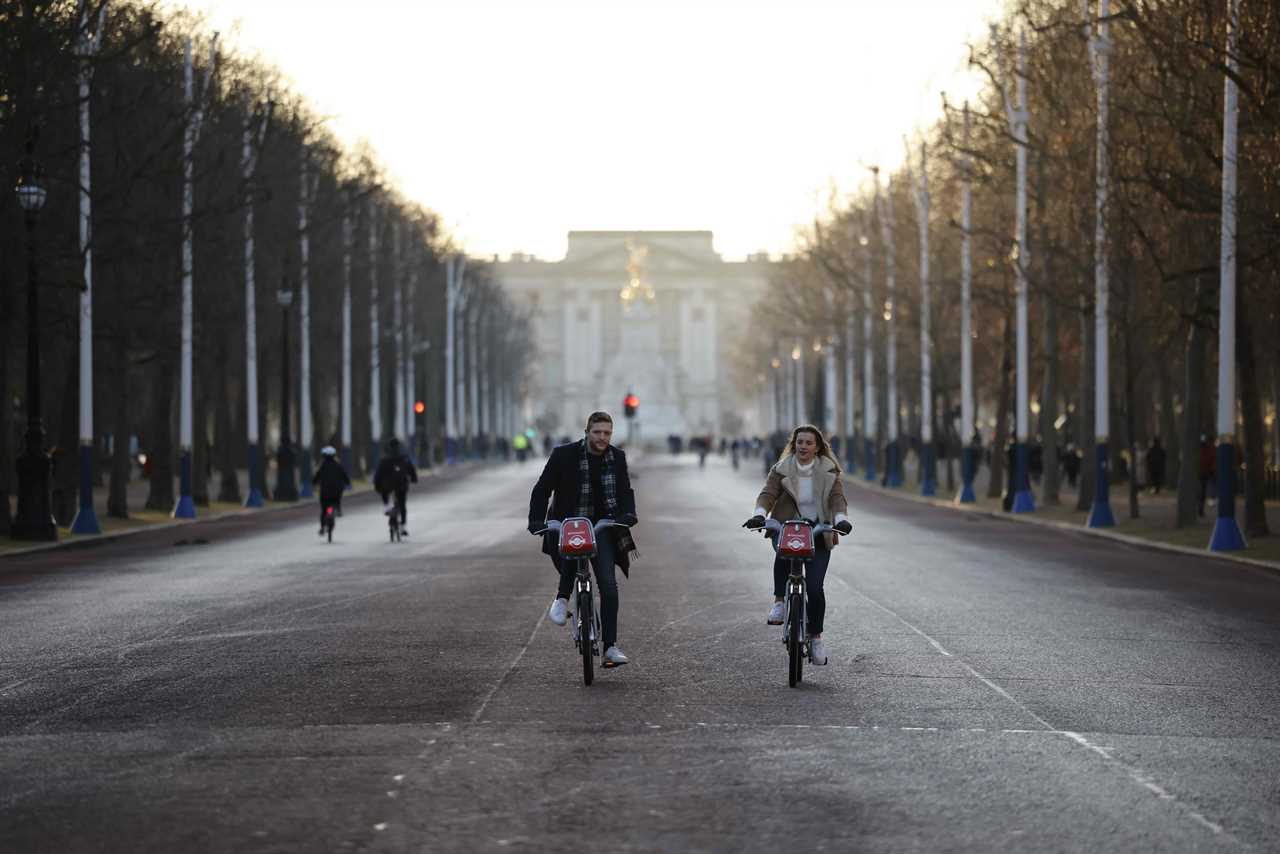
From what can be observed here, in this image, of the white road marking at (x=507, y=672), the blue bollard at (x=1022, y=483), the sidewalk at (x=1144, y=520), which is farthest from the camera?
the blue bollard at (x=1022, y=483)

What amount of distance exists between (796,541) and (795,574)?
0.91 ft

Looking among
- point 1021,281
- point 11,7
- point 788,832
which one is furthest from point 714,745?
point 1021,281

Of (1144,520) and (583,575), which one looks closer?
(583,575)

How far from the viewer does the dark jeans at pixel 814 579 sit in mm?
15375

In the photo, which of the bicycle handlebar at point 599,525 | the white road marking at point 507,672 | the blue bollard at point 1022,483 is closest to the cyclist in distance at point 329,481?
the white road marking at point 507,672

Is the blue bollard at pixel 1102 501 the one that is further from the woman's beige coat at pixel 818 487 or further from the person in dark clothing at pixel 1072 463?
the woman's beige coat at pixel 818 487

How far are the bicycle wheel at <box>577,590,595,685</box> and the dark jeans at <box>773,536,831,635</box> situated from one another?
1290 mm

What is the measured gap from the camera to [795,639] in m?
14.8

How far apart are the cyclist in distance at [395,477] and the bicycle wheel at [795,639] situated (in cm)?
2252

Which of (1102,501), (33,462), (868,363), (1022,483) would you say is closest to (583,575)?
(33,462)

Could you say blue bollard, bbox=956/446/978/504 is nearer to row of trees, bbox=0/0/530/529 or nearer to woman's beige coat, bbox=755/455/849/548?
row of trees, bbox=0/0/530/529

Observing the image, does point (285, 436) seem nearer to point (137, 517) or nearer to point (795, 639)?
point (137, 517)

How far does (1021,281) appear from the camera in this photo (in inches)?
1987

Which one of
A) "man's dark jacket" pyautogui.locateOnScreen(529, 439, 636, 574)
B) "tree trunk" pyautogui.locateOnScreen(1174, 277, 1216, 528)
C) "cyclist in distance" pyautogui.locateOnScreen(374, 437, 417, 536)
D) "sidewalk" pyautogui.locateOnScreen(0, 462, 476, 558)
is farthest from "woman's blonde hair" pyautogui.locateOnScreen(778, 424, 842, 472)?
"tree trunk" pyautogui.locateOnScreen(1174, 277, 1216, 528)
